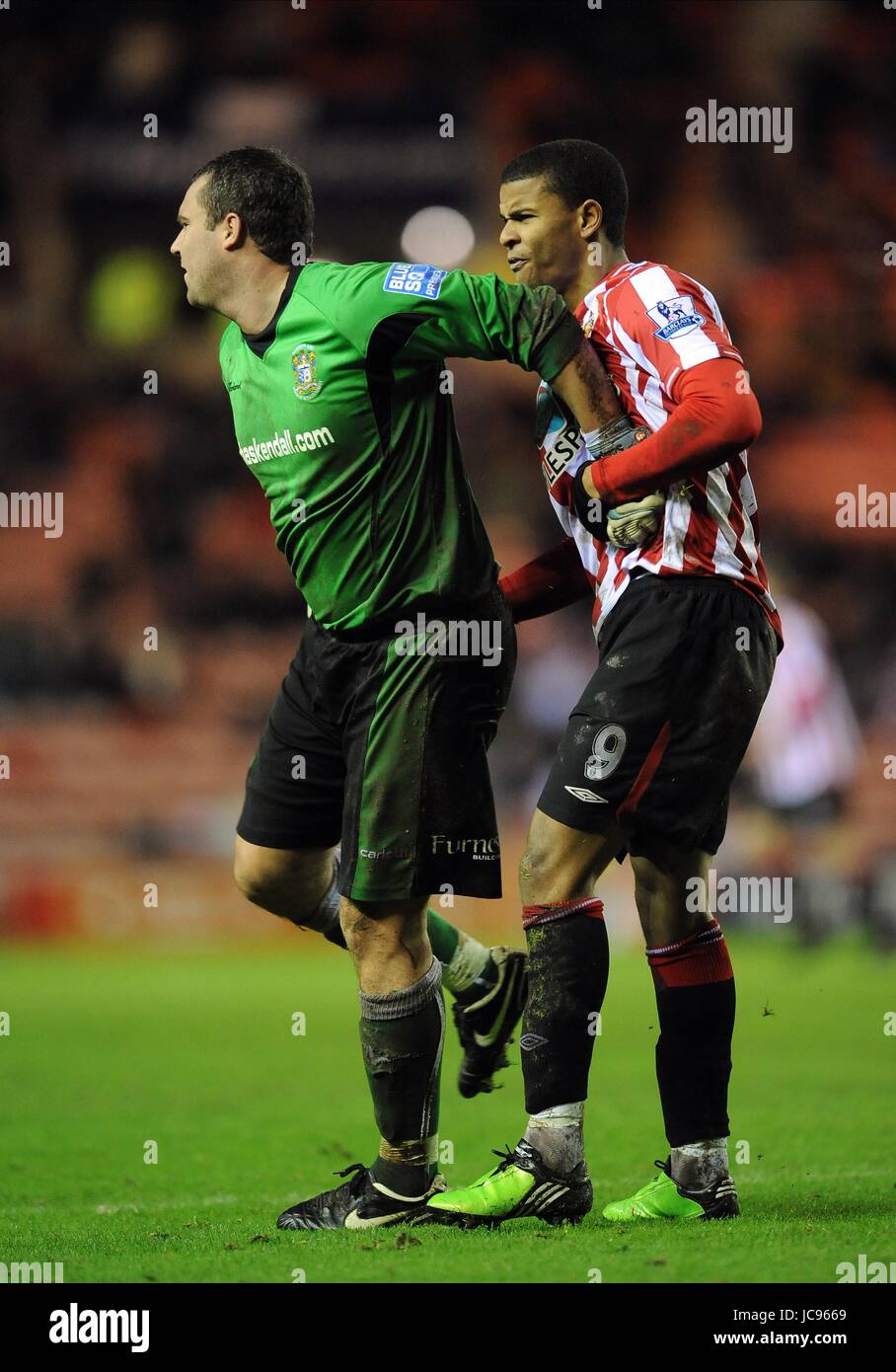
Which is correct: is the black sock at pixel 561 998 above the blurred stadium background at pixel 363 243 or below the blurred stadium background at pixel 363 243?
below

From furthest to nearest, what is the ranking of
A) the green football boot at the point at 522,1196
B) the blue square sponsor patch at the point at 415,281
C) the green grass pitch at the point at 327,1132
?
the blue square sponsor patch at the point at 415,281
the green football boot at the point at 522,1196
the green grass pitch at the point at 327,1132

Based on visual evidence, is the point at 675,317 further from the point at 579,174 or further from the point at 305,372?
the point at 305,372

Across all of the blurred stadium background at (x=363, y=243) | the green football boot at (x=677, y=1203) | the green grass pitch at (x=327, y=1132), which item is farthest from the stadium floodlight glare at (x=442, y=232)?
the green football boot at (x=677, y=1203)

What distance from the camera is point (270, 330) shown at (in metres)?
3.76

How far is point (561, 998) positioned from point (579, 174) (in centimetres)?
190

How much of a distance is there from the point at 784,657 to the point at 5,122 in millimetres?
9860

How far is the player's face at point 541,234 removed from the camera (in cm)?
390

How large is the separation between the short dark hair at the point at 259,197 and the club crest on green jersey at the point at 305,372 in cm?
29

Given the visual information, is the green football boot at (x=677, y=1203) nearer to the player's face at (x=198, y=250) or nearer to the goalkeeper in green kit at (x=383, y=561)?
the goalkeeper in green kit at (x=383, y=561)

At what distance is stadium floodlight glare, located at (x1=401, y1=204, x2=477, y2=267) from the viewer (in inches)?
643

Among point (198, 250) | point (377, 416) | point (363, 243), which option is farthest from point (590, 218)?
point (363, 243)

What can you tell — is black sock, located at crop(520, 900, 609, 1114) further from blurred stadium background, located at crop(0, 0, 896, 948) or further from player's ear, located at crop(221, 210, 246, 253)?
blurred stadium background, located at crop(0, 0, 896, 948)

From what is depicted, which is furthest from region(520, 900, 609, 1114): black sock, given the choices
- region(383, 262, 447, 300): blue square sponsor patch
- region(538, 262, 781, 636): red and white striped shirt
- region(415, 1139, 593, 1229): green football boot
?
region(383, 262, 447, 300): blue square sponsor patch

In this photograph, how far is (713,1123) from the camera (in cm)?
374
